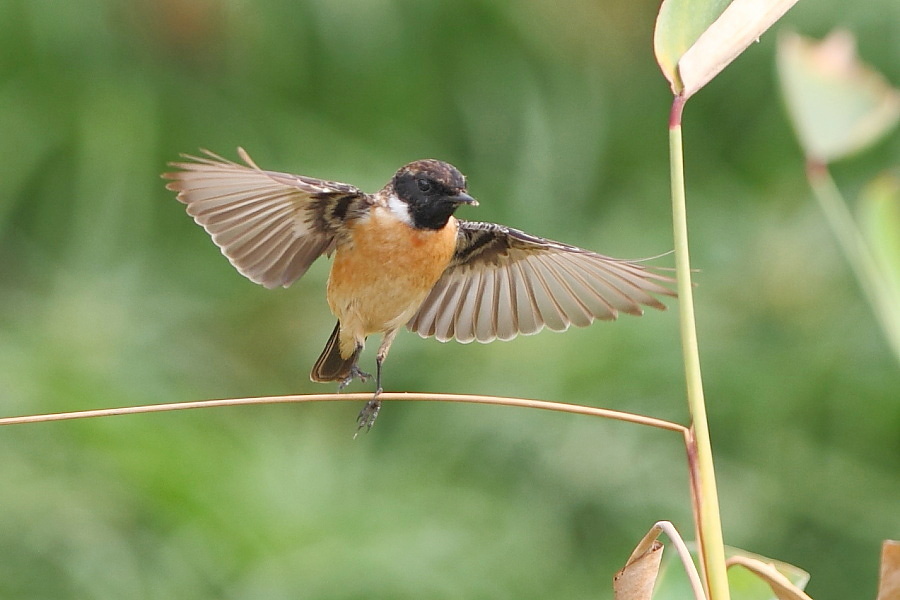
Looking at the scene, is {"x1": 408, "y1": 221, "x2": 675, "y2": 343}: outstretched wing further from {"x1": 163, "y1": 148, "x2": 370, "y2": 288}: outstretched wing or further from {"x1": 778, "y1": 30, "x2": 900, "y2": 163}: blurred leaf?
{"x1": 778, "y1": 30, "x2": 900, "y2": 163}: blurred leaf

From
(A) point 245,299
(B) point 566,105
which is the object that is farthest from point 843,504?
(A) point 245,299

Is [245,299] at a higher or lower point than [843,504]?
higher

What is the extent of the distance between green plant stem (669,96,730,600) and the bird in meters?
0.92

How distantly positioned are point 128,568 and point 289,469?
1.52ft

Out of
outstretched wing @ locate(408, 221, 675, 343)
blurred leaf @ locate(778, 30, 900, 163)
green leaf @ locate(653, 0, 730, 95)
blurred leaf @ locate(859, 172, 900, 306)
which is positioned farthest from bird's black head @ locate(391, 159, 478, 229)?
green leaf @ locate(653, 0, 730, 95)

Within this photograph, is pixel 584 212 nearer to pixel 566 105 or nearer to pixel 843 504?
pixel 566 105

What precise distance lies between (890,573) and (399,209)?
48.8 inches

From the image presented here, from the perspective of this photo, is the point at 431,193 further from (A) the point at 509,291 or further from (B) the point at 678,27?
(B) the point at 678,27

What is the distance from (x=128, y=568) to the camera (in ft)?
9.32

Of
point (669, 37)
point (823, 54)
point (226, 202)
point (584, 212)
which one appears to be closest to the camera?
point (669, 37)

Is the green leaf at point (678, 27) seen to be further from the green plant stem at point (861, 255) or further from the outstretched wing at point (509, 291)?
the outstretched wing at point (509, 291)

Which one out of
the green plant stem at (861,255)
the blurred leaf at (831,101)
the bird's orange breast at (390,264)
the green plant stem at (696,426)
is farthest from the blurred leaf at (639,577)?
the bird's orange breast at (390,264)

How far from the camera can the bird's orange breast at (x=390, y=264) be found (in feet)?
6.82

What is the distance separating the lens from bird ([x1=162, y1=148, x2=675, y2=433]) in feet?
6.55
